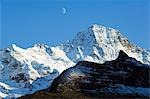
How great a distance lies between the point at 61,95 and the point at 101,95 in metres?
13.4

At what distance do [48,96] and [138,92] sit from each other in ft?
99.1

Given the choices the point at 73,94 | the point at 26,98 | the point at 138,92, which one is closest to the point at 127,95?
the point at 138,92

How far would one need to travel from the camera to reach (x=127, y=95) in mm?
196000

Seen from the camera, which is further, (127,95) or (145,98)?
(127,95)

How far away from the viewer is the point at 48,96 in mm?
193875

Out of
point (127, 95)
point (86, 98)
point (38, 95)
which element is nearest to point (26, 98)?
point (38, 95)

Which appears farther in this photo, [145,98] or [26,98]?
Result: [26,98]

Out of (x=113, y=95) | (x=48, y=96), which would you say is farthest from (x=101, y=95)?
(x=48, y=96)

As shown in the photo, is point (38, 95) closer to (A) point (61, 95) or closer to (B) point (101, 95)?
(A) point (61, 95)

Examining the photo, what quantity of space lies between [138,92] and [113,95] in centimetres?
838

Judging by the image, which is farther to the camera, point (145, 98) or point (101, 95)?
point (101, 95)

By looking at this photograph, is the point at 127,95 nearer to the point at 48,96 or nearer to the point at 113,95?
the point at 113,95

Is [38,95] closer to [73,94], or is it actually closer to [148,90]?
[73,94]

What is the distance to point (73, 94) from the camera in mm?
199750
